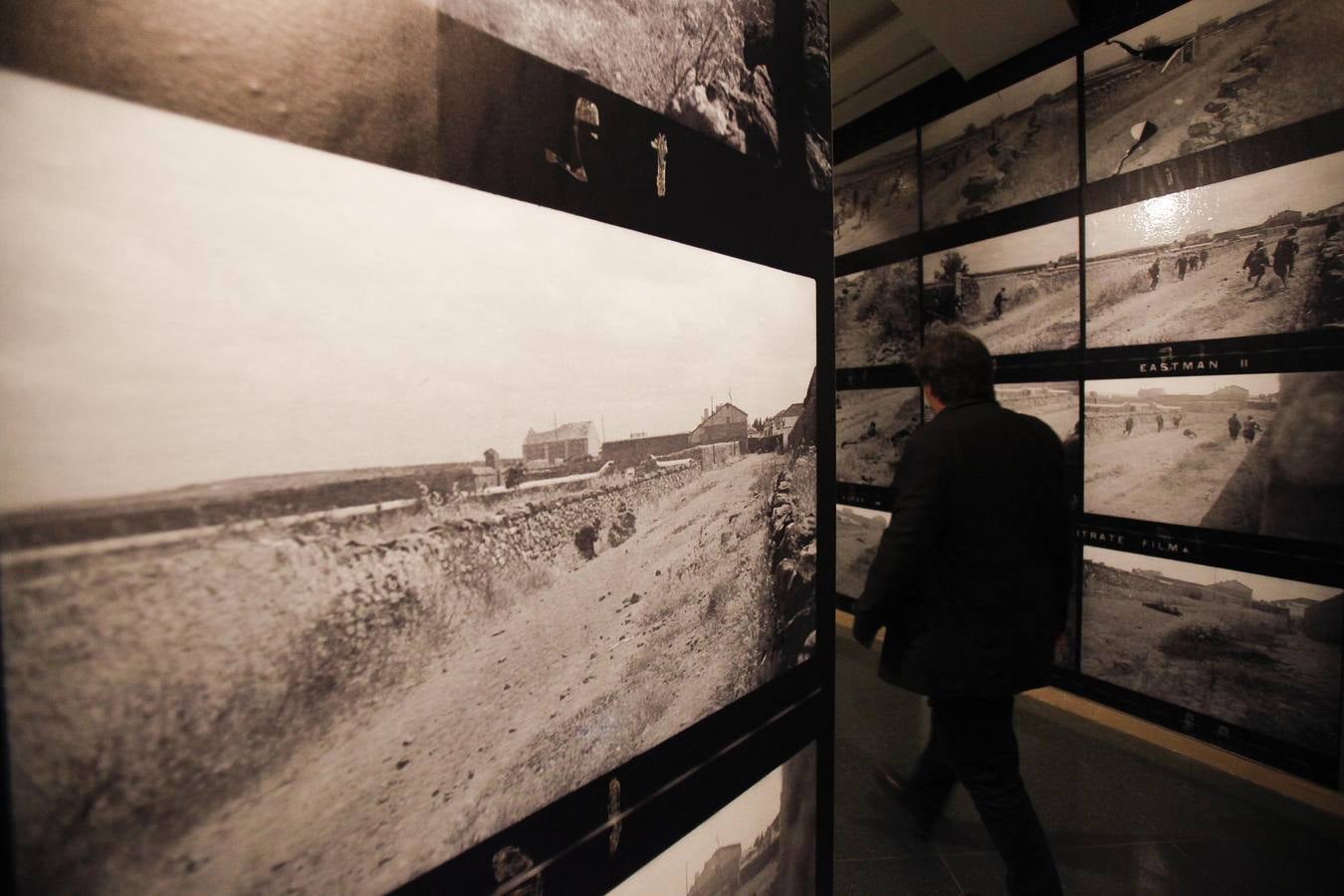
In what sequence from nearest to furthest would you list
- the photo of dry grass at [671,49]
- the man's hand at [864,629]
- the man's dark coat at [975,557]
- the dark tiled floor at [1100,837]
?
the photo of dry grass at [671,49] → the man's dark coat at [975,557] → the man's hand at [864,629] → the dark tiled floor at [1100,837]

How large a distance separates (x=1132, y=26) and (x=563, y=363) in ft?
10.0

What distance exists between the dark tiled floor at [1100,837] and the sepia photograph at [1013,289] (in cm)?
178

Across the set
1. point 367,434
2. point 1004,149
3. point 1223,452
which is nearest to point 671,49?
point 367,434

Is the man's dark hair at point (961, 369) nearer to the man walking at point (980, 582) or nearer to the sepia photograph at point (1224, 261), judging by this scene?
the man walking at point (980, 582)

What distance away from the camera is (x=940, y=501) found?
1.39 m

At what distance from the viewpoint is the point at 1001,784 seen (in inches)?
56.7

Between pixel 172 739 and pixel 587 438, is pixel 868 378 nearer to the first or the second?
pixel 587 438

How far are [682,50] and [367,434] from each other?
71cm

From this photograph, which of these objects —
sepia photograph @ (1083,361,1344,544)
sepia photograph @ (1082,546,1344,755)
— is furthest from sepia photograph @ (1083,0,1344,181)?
sepia photograph @ (1082,546,1344,755)

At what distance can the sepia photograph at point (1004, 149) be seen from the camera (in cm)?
263

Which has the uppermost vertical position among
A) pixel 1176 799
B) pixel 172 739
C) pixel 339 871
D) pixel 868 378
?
pixel 868 378

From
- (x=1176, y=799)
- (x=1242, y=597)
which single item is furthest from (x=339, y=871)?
(x=1242, y=597)

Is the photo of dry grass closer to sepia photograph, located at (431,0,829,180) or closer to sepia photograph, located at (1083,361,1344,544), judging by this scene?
sepia photograph, located at (431,0,829,180)

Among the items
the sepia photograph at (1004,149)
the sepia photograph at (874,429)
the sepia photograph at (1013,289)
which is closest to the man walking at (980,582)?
the sepia photograph at (1013,289)
